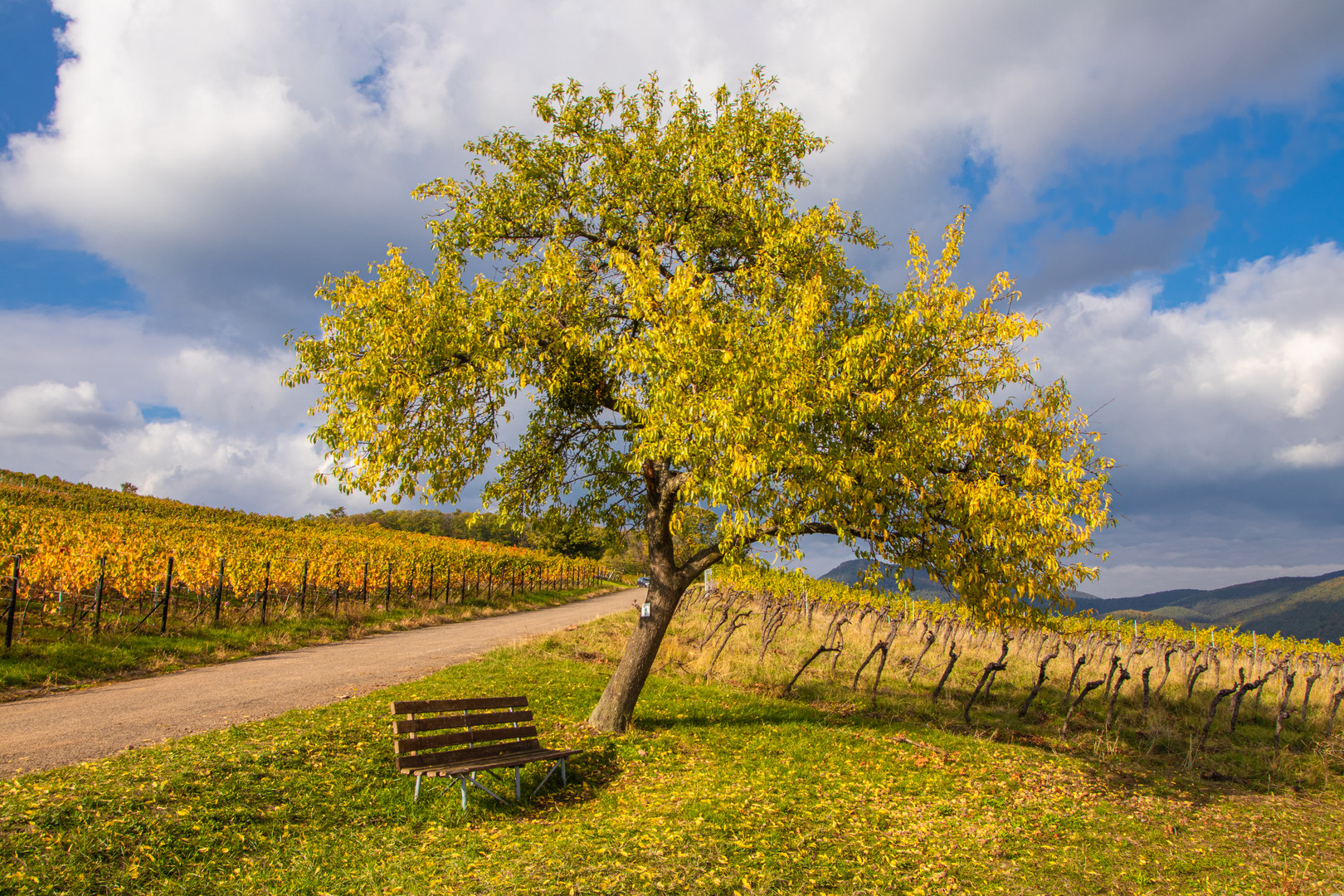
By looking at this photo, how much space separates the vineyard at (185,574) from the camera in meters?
14.9

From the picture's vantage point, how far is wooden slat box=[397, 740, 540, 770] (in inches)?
255

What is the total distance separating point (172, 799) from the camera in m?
5.84

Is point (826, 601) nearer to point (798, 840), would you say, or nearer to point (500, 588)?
point (500, 588)

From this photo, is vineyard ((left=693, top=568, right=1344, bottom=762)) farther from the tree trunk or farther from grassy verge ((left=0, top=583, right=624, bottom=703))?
grassy verge ((left=0, top=583, right=624, bottom=703))

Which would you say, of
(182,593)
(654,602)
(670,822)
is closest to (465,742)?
(670,822)

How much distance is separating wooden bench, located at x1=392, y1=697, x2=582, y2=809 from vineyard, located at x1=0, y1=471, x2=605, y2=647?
9610 mm

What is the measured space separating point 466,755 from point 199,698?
6.19m

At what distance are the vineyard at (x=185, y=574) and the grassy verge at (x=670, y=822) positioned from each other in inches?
346

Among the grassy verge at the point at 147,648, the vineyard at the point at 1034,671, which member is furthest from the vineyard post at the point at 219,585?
the vineyard at the point at 1034,671

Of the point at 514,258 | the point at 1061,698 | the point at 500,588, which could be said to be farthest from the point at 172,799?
the point at 500,588

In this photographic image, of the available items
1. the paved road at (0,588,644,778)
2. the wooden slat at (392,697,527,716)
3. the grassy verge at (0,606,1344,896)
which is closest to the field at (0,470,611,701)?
the paved road at (0,588,644,778)

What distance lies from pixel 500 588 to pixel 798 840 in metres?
30.8

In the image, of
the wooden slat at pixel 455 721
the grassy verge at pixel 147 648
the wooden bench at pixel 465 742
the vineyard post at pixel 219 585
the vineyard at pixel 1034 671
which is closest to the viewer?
the wooden bench at pixel 465 742

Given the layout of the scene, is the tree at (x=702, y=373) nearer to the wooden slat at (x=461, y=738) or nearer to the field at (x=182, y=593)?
the wooden slat at (x=461, y=738)
